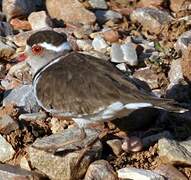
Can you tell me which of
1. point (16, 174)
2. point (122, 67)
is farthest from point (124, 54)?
point (16, 174)

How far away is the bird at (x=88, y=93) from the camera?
702cm

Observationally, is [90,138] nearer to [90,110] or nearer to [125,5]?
[90,110]

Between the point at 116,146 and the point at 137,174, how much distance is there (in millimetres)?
665

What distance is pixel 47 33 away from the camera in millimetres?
7801

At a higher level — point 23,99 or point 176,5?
point 23,99

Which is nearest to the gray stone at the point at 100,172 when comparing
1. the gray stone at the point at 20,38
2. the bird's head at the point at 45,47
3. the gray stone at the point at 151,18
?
the bird's head at the point at 45,47

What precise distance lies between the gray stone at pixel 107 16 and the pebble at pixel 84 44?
34.2 inches

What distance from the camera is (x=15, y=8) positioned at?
391 inches

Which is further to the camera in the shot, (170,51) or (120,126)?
(170,51)

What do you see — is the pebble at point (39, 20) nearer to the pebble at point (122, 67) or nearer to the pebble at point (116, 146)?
the pebble at point (122, 67)

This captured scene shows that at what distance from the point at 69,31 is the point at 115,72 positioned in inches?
101

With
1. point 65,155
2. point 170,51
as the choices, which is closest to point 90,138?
point 65,155

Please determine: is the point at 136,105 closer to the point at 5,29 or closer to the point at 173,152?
the point at 173,152

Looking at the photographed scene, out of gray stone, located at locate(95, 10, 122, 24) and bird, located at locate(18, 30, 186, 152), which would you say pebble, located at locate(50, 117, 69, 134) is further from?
gray stone, located at locate(95, 10, 122, 24)
